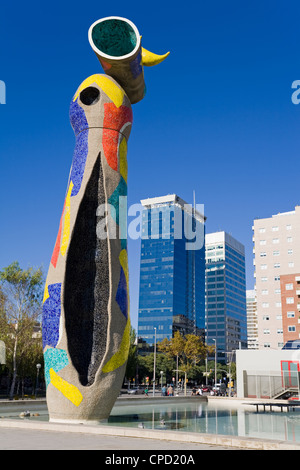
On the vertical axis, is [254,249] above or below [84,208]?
above

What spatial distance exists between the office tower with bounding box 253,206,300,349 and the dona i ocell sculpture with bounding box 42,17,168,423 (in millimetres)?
61411

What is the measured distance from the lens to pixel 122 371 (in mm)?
17094

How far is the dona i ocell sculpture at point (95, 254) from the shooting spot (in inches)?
637

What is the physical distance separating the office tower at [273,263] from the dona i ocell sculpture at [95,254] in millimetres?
61411

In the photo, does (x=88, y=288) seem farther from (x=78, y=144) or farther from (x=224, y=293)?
(x=224, y=293)

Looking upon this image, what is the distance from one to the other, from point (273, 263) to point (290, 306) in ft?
41.1

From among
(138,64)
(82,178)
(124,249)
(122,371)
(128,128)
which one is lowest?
(122,371)

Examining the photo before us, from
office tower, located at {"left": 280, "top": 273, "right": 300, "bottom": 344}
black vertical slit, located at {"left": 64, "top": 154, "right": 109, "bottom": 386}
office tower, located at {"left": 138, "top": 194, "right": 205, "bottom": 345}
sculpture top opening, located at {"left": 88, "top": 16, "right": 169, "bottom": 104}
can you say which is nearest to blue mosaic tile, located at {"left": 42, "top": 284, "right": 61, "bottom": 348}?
black vertical slit, located at {"left": 64, "top": 154, "right": 109, "bottom": 386}

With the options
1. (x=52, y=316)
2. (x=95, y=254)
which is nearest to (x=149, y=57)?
(x=95, y=254)

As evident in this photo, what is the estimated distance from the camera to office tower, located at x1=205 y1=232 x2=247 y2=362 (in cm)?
15438

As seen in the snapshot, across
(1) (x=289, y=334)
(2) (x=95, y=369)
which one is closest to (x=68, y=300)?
(2) (x=95, y=369)

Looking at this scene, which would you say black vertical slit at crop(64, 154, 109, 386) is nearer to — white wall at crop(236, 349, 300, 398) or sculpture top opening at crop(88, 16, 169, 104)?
sculpture top opening at crop(88, 16, 169, 104)
